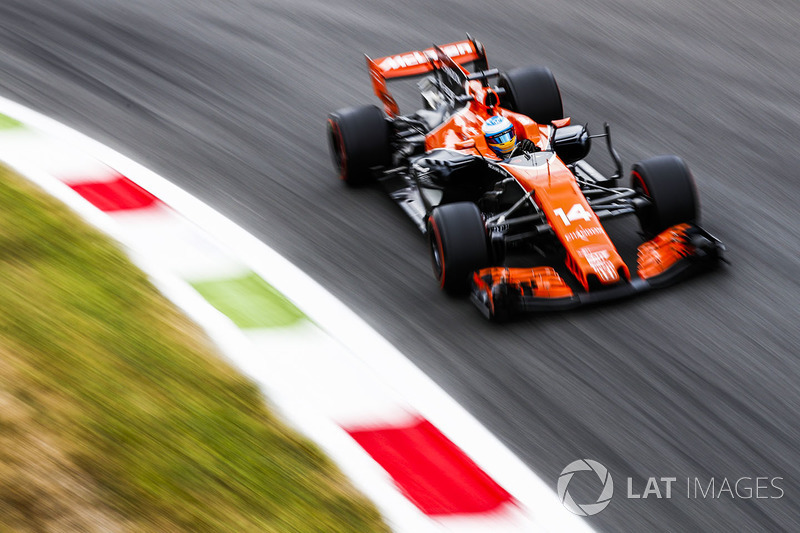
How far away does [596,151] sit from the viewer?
291 inches

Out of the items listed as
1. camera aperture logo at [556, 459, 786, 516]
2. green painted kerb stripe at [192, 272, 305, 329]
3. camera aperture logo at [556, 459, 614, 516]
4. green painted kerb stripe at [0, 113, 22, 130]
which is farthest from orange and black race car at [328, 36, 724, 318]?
green painted kerb stripe at [0, 113, 22, 130]

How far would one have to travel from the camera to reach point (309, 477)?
3.72 meters

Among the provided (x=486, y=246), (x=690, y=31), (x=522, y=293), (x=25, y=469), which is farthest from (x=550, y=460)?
(x=690, y=31)

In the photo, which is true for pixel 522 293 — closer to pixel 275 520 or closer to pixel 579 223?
→ pixel 579 223

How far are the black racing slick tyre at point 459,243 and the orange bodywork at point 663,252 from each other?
0.98 meters

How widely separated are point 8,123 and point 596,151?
4.80 metres

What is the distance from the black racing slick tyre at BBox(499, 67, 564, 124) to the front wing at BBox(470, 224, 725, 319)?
1921 mm

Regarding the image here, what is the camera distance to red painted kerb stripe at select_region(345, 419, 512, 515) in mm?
3791

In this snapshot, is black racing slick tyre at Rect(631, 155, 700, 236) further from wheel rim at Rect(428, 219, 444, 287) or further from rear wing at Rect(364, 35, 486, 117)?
rear wing at Rect(364, 35, 486, 117)

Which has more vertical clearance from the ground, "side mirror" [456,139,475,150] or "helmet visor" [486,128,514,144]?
"helmet visor" [486,128,514,144]

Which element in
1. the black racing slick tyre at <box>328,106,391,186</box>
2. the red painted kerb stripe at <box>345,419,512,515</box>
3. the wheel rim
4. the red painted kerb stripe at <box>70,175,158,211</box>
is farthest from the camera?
the black racing slick tyre at <box>328,106,391,186</box>

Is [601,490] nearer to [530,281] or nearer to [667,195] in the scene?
[530,281]

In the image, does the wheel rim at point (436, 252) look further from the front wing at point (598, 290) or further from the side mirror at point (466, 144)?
the side mirror at point (466, 144)

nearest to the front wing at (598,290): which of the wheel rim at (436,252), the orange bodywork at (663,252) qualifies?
the orange bodywork at (663,252)
